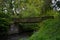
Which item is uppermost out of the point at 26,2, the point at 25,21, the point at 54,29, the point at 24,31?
the point at 54,29

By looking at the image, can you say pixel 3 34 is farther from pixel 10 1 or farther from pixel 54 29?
pixel 54 29


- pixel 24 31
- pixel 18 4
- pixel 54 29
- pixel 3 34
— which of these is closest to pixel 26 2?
pixel 18 4

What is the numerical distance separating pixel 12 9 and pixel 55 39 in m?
15.9

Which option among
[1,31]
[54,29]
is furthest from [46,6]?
[54,29]

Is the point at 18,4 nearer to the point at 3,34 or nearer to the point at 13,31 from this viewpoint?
the point at 13,31

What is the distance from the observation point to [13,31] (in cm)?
1688

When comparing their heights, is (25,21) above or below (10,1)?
below

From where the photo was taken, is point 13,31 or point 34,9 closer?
point 13,31

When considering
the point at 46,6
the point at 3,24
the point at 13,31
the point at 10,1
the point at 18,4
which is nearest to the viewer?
the point at 3,24

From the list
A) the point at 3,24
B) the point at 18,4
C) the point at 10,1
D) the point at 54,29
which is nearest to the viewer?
the point at 54,29

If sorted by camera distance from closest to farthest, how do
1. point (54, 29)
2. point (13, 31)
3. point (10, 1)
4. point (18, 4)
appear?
1. point (54, 29)
2. point (13, 31)
3. point (10, 1)
4. point (18, 4)

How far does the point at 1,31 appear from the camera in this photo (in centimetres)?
1289

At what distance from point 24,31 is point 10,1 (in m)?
3.06

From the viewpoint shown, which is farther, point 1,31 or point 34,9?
point 34,9
